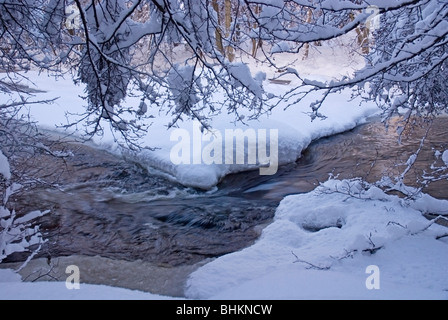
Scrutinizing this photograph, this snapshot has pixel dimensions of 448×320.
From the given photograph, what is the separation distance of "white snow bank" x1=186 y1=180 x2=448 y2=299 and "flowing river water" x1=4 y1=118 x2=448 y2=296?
0.52 metres

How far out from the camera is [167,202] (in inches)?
297

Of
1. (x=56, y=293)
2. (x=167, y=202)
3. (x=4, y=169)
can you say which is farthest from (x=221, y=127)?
(x=4, y=169)

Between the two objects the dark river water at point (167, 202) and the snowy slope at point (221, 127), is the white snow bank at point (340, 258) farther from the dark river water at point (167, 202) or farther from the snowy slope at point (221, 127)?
the snowy slope at point (221, 127)

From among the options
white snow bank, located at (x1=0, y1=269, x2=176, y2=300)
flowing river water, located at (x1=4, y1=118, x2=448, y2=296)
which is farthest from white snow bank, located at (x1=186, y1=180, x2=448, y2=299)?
white snow bank, located at (x1=0, y1=269, x2=176, y2=300)

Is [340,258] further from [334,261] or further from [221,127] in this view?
[221,127]

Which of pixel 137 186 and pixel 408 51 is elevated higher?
pixel 408 51

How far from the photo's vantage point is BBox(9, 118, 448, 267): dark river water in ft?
18.4

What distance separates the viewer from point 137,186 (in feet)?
27.4

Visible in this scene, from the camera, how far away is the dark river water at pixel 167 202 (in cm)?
559

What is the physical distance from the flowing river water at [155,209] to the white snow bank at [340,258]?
516mm

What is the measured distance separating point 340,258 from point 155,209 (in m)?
3.99
